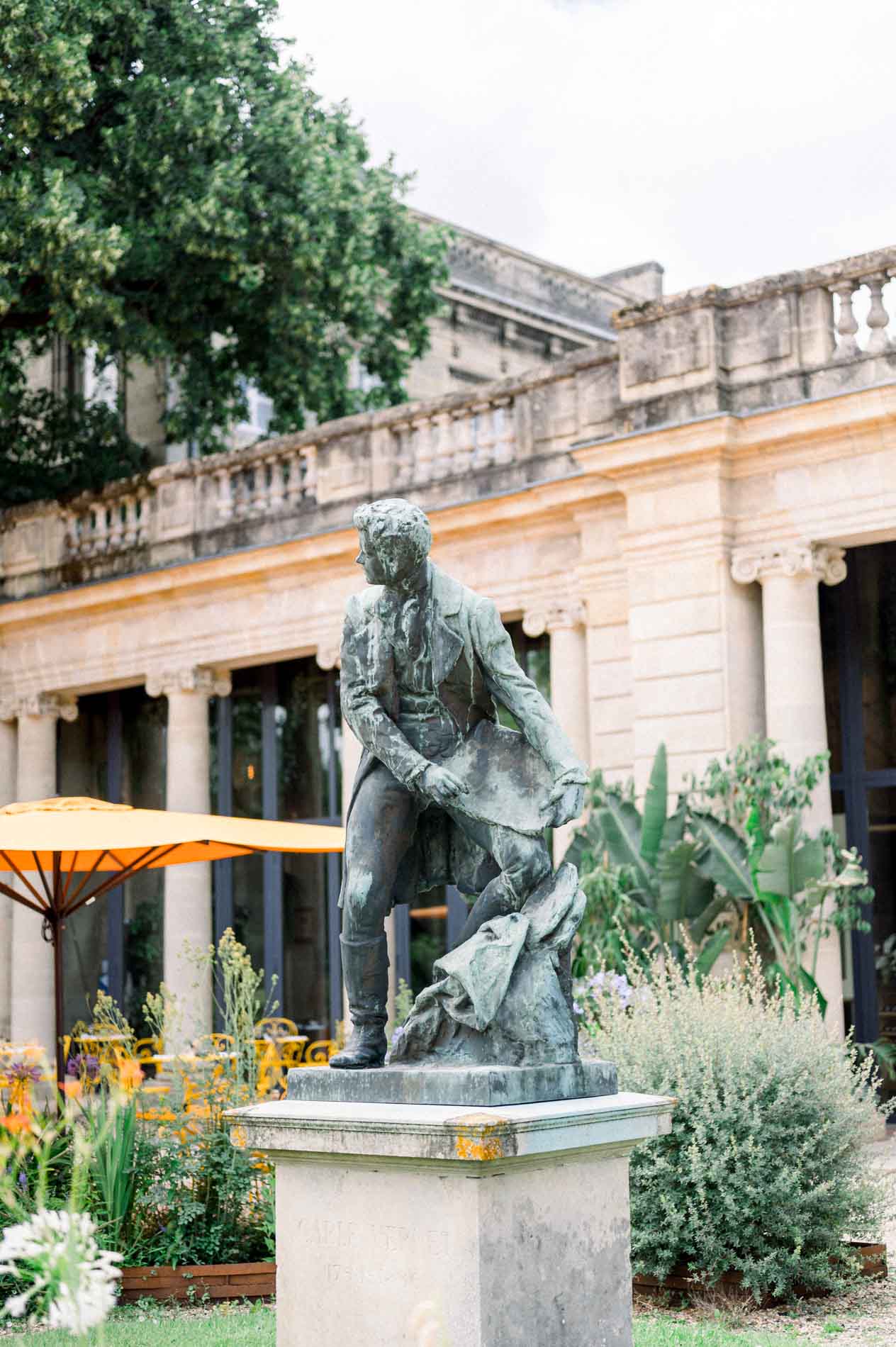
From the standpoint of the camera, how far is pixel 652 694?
14.0 m

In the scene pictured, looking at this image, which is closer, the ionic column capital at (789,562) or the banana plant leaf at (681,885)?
the banana plant leaf at (681,885)

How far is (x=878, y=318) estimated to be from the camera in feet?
43.2

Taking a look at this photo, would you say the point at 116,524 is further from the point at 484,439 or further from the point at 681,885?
the point at 681,885

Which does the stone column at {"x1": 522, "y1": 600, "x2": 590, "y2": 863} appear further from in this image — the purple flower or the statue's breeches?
the statue's breeches

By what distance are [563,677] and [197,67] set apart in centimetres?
829

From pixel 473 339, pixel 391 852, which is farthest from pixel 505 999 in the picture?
pixel 473 339

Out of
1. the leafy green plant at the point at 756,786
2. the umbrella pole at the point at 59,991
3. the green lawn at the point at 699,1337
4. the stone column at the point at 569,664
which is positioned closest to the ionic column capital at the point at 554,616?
the stone column at the point at 569,664

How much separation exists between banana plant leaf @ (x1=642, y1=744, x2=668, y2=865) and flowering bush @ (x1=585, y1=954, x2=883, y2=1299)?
4.68 metres

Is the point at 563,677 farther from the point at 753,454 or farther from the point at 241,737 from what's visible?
the point at 241,737

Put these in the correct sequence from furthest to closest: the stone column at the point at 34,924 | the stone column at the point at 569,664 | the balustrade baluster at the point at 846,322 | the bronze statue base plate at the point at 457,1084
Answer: the stone column at the point at 34,924, the stone column at the point at 569,664, the balustrade baluster at the point at 846,322, the bronze statue base plate at the point at 457,1084

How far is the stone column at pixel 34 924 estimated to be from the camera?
19688 mm

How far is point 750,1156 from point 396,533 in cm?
389

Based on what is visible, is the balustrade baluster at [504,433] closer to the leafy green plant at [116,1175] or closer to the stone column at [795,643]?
the stone column at [795,643]

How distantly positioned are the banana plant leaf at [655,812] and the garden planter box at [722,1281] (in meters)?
4.93
